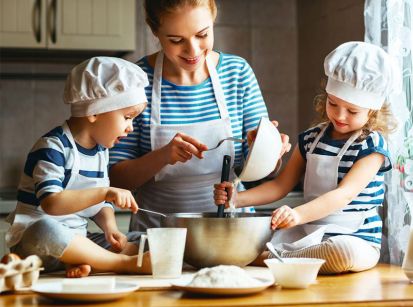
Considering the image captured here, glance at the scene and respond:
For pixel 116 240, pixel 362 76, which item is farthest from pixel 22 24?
pixel 362 76

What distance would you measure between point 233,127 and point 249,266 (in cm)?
45

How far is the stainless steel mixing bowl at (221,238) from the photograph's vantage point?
1500mm

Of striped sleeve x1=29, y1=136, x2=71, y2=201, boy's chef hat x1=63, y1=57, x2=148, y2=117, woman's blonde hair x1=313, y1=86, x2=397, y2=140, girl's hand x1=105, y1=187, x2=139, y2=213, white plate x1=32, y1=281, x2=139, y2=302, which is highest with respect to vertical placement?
boy's chef hat x1=63, y1=57, x2=148, y2=117

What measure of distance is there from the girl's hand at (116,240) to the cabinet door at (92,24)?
63.6 inches

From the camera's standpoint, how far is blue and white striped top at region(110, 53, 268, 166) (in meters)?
1.97

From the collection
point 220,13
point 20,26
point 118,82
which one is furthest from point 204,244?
point 220,13

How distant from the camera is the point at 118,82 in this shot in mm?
1672

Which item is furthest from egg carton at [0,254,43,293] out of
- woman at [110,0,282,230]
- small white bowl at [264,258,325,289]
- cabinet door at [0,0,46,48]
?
cabinet door at [0,0,46,48]

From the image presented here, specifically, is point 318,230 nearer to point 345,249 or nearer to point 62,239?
point 345,249

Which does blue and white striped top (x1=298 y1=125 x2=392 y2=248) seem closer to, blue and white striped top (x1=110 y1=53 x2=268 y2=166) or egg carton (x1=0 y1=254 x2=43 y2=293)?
blue and white striped top (x1=110 y1=53 x2=268 y2=166)

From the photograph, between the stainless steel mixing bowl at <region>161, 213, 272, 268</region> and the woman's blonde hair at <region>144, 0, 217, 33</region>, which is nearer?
the stainless steel mixing bowl at <region>161, 213, 272, 268</region>

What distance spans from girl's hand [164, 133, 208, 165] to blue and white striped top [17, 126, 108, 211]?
167mm

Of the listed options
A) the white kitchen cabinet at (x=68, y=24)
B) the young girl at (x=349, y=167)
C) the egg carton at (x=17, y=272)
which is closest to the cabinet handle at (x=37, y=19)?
the white kitchen cabinet at (x=68, y=24)

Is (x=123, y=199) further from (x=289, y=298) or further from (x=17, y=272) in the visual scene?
(x=289, y=298)
